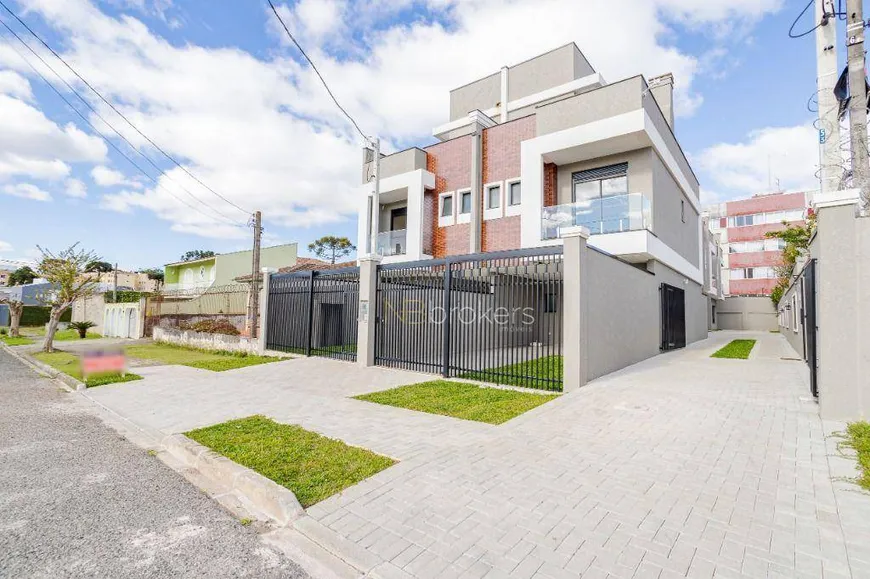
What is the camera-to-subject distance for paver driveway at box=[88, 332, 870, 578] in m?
2.54

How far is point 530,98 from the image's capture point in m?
21.4

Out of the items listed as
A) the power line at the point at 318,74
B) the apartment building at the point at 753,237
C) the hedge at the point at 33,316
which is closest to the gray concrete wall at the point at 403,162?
the power line at the point at 318,74

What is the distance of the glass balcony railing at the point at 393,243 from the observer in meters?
19.1

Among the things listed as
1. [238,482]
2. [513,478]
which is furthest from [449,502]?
[238,482]

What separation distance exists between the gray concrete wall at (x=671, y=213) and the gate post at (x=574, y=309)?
24.4 feet

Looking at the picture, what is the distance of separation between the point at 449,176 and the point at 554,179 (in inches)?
194

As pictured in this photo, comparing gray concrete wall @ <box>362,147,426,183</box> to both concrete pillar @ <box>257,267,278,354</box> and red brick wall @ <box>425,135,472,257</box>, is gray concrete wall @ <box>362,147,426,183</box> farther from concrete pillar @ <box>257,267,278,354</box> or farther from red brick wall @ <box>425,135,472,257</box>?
concrete pillar @ <box>257,267,278,354</box>

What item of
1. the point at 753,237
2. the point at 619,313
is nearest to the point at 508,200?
the point at 619,313

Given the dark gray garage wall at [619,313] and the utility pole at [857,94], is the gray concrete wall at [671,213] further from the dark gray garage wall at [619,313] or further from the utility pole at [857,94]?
the utility pole at [857,94]

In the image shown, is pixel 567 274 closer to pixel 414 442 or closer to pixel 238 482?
pixel 414 442

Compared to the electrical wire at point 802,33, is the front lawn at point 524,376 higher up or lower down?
lower down

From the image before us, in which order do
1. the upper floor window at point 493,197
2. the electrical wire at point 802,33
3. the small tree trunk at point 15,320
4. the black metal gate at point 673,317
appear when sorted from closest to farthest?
1. the electrical wire at point 802,33
2. the black metal gate at point 673,317
3. the upper floor window at point 493,197
4. the small tree trunk at point 15,320

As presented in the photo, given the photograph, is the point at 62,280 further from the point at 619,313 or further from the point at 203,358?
the point at 619,313

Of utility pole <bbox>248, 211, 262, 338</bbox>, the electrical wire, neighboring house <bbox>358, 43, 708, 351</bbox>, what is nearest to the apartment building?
neighboring house <bbox>358, 43, 708, 351</bbox>
